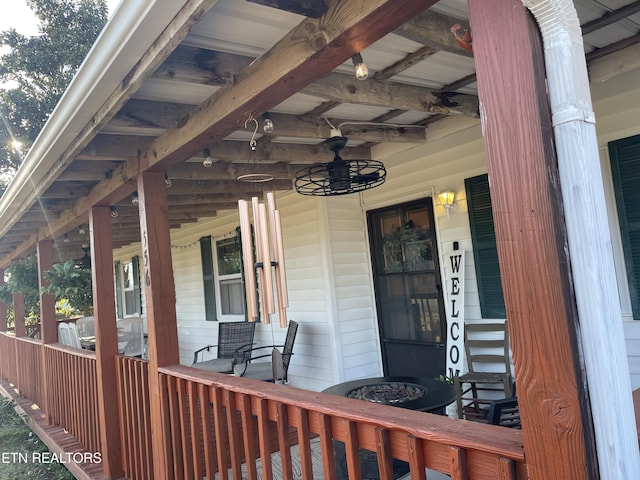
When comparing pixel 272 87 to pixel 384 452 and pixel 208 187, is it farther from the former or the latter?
pixel 208 187

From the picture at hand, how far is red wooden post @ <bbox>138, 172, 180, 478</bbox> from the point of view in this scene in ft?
9.47

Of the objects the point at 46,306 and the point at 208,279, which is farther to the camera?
the point at 208,279

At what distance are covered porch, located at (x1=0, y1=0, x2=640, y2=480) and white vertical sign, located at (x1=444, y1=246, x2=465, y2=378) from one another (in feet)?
2.39

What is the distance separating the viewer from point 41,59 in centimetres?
1431

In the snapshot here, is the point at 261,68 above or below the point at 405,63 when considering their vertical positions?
below

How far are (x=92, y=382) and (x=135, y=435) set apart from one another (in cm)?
94

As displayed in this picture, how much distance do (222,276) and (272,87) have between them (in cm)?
523

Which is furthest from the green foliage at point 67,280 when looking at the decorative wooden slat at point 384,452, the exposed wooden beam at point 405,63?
the decorative wooden slat at point 384,452

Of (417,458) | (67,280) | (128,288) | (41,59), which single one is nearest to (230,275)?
(67,280)

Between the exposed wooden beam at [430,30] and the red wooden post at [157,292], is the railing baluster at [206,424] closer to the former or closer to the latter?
the red wooden post at [157,292]

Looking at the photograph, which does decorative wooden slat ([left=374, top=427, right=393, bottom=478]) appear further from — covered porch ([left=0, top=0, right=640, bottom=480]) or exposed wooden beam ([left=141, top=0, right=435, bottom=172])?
exposed wooden beam ([left=141, top=0, right=435, bottom=172])

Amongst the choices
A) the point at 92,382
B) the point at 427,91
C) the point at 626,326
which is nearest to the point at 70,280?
the point at 92,382

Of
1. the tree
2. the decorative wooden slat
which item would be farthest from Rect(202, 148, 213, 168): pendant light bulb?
the tree

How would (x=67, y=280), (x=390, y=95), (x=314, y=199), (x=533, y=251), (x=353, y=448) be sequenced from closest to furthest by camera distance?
(x=533, y=251)
(x=353, y=448)
(x=390, y=95)
(x=67, y=280)
(x=314, y=199)
